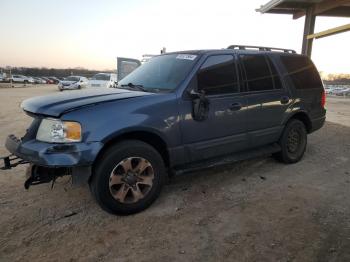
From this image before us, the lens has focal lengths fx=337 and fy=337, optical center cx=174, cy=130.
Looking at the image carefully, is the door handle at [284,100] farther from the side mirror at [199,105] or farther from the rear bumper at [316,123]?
the side mirror at [199,105]

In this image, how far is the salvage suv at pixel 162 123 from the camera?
347cm

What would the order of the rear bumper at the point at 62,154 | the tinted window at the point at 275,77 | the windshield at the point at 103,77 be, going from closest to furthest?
the rear bumper at the point at 62,154
the tinted window at the point at 275,77
the windshield at the point at 103,77

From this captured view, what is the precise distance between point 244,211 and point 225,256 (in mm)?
1022

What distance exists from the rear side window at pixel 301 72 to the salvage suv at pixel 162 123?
3cm

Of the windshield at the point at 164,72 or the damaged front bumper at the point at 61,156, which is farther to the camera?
the windshield at the point at 164,72

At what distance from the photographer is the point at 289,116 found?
561 centimetres

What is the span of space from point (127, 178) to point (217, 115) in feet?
4.84

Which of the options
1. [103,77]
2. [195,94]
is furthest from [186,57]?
[103,77]

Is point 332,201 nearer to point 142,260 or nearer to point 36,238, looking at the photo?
point 142,260

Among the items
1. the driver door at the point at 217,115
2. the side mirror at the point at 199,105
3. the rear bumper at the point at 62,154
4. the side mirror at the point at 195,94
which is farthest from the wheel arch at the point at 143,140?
the side mirror at the point at 195,94

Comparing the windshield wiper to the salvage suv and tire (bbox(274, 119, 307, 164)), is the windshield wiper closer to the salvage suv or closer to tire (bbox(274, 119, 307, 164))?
the salvage suv

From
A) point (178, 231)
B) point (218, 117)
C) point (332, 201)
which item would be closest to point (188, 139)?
point (218, 117)

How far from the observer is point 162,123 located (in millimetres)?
3914

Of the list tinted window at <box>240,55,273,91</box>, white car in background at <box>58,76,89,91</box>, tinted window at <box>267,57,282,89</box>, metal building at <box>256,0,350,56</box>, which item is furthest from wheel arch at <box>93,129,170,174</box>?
white car in background at <box>58,76,89,91</box>
